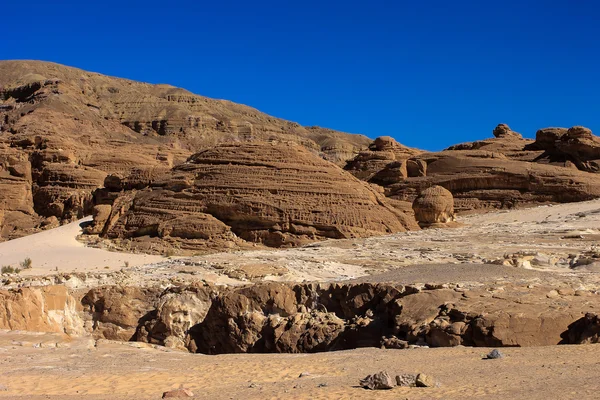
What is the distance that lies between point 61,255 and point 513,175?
87.8 ft

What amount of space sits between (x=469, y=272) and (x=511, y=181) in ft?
84.9

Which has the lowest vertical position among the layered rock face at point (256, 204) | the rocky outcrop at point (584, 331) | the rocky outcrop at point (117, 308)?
the rocky outcrop at point (117, 308)

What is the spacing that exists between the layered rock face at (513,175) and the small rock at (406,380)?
32.2 m

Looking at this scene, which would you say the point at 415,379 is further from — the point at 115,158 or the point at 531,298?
the point at 115,158

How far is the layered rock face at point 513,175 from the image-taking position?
3700 cm

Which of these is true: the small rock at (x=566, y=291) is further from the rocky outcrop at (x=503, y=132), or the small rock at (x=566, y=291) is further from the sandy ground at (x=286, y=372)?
the rocky outcrop at (x=503, y=132)

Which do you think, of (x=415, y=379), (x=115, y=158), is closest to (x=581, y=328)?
(x=415, y=379)

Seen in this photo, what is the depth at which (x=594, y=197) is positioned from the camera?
35.7 metres

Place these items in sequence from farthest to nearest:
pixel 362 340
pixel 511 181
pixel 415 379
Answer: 1. pixel 511 181
2. pixel 362 340
3. pixel 415 379

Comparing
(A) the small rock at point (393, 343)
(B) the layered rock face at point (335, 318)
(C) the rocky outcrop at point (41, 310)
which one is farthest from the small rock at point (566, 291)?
(C) the rocky outcrop at point (41, 310)

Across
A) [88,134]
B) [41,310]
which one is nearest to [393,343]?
[41,310]

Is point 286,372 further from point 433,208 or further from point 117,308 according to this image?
point 433,208

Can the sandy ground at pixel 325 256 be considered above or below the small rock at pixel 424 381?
above

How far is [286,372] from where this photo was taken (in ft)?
28.3
